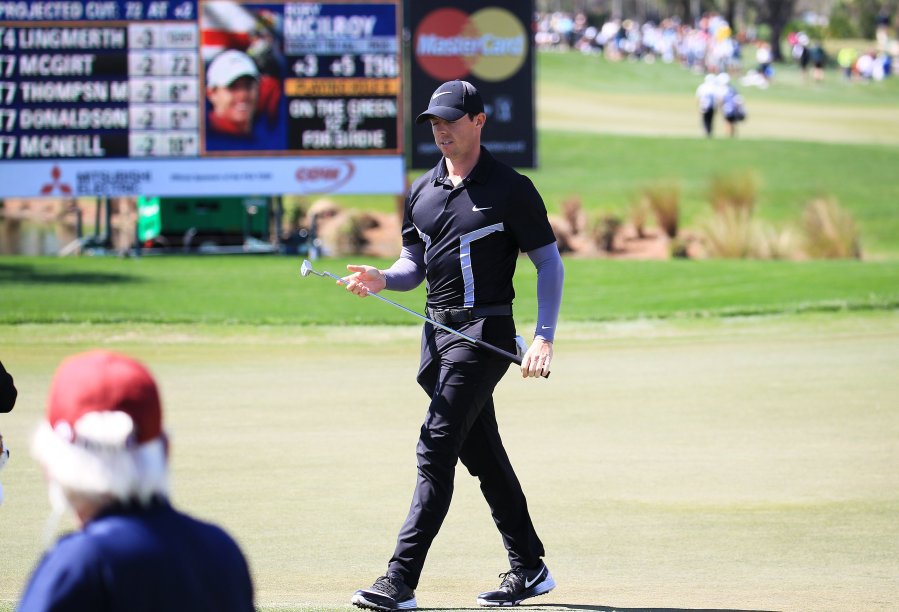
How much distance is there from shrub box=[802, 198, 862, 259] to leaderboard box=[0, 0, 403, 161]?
24.3 feet

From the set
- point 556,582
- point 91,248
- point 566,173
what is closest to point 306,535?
point 556,582

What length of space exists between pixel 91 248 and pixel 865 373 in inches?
590

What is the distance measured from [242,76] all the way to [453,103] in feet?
53.8

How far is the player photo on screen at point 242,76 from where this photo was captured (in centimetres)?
2170

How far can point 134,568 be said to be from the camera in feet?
8.30

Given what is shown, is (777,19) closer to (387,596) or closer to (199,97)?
(199,97)

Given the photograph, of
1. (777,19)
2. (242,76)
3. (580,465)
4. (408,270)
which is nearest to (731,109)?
(242,76)

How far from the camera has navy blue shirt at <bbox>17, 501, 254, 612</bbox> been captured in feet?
8.19

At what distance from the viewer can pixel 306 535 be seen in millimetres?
7102

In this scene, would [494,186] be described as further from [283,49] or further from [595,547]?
[283,49]

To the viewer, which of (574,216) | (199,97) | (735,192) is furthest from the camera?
(574,216)

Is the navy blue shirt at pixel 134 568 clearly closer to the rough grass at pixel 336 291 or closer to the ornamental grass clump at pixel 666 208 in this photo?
the rough grass at pixel 336 291

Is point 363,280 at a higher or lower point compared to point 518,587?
higher

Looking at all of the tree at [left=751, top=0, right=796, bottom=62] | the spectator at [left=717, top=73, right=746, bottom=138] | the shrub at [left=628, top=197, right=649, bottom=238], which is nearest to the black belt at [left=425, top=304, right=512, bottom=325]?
the shrub at [left=628, top=197, right=649, bottom=238]
